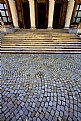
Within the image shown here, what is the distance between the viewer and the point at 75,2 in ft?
32.0

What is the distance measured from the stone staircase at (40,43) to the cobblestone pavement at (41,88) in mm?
1036

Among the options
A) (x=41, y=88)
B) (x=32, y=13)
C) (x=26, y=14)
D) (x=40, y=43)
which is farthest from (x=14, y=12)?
(x=41, y=88)

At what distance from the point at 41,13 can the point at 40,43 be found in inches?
151

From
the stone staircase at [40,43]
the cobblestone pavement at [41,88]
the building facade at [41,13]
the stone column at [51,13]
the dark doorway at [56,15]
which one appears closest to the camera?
→ the cobblestone pavement at [41,88]

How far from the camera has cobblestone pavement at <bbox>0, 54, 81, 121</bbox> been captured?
3828 millimetres

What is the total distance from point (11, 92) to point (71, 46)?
5826mm

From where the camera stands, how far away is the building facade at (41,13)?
32.7ft

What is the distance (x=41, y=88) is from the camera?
4.82 metres

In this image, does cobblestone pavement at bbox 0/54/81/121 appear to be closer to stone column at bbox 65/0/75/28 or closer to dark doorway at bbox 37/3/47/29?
stone column at bbox 65/0/75/28

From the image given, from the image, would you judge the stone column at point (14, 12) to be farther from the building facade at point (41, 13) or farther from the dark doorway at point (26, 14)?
the dark doorway at point (26, 14)

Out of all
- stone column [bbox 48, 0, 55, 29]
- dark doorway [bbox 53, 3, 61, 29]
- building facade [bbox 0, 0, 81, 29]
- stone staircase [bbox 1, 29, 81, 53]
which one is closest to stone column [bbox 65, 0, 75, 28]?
building facade [bbox 0, 0, 81, 29]

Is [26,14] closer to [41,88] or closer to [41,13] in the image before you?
[41,13]

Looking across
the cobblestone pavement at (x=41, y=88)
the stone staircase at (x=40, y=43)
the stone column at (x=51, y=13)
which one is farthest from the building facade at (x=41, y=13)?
the cobblestone pavement at (x=41, y=88)

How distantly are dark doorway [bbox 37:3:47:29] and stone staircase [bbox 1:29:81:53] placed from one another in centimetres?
192
